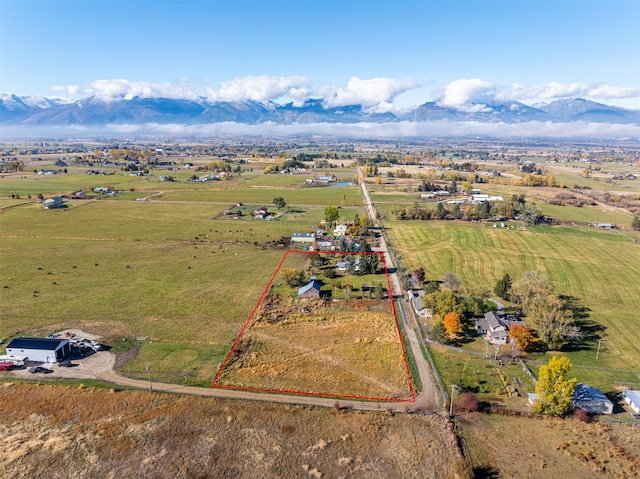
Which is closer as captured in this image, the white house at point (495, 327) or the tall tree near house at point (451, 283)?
the white house at point (495, 327)

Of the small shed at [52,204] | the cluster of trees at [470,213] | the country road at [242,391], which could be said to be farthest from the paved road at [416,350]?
the small shed at [52,204]

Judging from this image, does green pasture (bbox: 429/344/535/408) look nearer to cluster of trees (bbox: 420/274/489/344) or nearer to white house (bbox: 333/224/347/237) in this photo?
cluster of trees (bbox: 420/274/489/344)

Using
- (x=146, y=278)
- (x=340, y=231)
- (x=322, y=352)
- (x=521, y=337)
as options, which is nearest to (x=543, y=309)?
(x=521, y=337)

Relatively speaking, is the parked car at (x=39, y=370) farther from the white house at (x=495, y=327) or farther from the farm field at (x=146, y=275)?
the white house at (x=495, y=327)

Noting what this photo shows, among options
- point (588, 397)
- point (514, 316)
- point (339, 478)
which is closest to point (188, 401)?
point (339, 478)

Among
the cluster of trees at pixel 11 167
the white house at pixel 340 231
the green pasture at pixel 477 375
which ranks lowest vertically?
the green pasture at pixel 477 375

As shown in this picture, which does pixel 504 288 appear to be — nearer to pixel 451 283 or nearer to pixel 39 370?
pixel 451 283

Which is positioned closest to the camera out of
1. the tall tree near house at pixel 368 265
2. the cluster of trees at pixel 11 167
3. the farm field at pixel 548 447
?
the farm field at pixel 548 447

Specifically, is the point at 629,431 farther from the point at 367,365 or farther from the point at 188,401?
the point at 188,401
